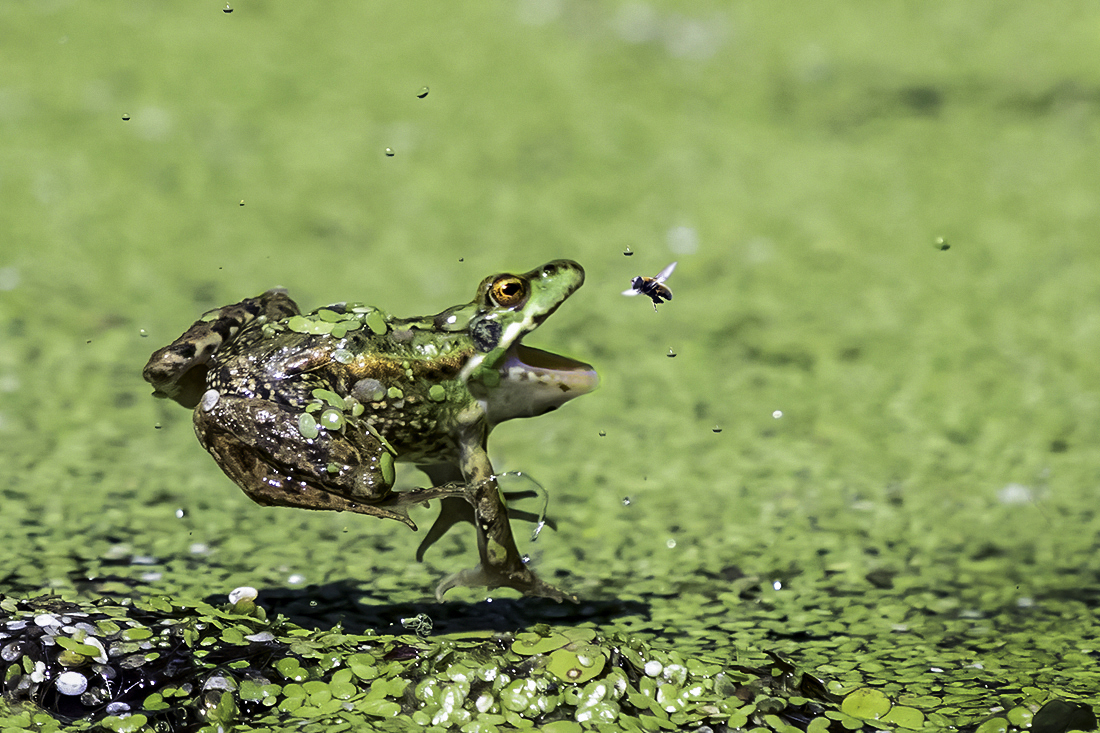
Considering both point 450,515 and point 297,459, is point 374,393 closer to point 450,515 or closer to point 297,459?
point 297,459

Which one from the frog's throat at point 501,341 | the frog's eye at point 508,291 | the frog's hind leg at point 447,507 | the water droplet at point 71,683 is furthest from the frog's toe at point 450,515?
the water droplet at point 71,683

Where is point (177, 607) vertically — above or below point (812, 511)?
below

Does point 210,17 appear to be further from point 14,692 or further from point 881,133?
point 14,692

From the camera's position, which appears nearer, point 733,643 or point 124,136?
point 733,643

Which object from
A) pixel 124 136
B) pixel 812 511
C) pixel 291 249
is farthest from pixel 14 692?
pixel 124 136

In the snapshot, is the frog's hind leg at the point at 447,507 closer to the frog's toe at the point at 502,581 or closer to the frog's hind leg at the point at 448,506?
the frog's hind leg at the point at 448,506

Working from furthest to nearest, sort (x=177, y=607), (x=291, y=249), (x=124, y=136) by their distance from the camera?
(x=124, y=136)
(x=291, y=249)
(x=177, y=607)
